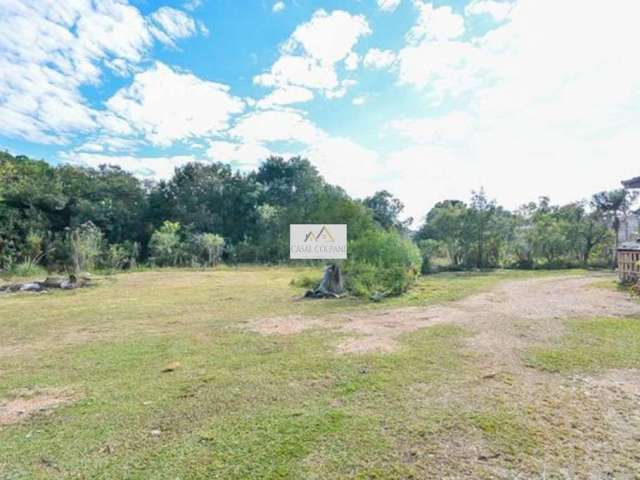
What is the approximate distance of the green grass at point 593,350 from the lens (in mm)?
3142

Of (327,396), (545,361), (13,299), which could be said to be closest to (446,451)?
(327,396)

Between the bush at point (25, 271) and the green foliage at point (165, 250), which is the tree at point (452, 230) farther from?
the bush at point (25, 271)

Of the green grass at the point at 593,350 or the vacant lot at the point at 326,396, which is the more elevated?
the green grass at the point at 593,350

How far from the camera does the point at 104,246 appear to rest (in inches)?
650

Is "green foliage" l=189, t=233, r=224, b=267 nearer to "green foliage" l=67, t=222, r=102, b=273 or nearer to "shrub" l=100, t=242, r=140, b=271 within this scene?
"shrub" l=100, t=242, r=140, b=271

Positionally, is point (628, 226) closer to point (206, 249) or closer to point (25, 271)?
point (206, 249)

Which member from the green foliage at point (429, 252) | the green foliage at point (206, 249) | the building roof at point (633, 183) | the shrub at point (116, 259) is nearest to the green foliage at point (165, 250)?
the green foliage at point (206, 249)

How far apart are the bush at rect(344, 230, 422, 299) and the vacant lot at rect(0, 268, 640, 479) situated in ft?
7.68

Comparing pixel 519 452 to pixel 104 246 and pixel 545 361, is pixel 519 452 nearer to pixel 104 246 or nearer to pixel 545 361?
pixel 545 361

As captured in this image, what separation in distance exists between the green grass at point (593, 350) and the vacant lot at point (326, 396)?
0.03 metres

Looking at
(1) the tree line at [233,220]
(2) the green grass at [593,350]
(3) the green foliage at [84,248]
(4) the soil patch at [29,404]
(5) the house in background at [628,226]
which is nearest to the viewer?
(4) the soil patch at [29,404]

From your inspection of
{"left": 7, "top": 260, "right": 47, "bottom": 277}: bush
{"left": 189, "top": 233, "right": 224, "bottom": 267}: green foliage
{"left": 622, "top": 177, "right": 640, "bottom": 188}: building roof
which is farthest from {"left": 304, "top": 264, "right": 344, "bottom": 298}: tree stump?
{"left": 7, "top": 260, "right": 47, "bottom": 277}: bush

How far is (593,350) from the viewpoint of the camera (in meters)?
3.53

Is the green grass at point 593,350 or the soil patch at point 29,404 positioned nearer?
the soil patch at point 29,404
